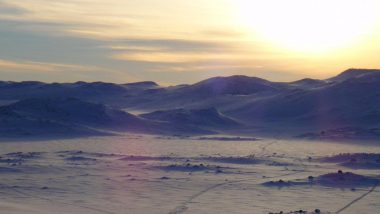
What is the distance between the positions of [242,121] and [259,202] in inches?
1281

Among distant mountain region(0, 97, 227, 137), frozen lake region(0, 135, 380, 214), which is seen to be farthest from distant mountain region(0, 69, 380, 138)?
frozen lake region(0, 135, 380, 214)

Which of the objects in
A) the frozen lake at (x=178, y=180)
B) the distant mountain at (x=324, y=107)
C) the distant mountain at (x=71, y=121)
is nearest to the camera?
the frozen lake at (x=178, y=180)

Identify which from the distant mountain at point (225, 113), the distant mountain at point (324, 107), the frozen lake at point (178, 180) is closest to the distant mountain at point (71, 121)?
the distant mountain at point (225, 113)

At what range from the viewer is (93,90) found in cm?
8031

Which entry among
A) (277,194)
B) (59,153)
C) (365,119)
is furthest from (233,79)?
(277,194)

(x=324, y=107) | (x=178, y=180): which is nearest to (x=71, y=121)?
(x=324, y=107)

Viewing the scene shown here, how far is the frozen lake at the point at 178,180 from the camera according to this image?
15719 millimetres

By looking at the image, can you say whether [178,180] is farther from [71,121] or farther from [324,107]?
[324,107]

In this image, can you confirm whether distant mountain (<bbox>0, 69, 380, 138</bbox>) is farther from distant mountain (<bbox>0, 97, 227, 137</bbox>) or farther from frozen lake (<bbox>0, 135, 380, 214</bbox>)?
frozen lake (<bbox>0, 135, 380, 214</bbox>)

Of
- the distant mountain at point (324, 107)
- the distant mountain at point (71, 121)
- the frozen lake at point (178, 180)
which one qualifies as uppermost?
the distant mountain at point (324, 107)

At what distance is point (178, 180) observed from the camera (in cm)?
1962

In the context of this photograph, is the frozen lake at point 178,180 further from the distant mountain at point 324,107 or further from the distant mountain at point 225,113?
the distant mountain at point 324,107

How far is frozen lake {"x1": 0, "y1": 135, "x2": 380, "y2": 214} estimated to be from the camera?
1572cm

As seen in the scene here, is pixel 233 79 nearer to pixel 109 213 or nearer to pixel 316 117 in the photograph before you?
pixel 316 117
